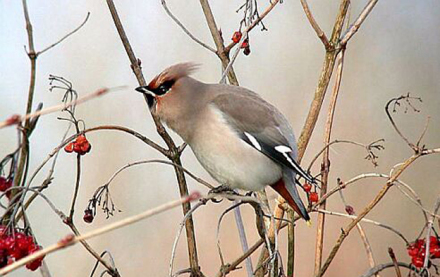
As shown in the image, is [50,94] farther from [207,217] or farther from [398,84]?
[398,84]

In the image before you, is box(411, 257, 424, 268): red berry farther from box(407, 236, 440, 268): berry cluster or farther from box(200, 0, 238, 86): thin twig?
box(200, 0, 238, 86): thin twig

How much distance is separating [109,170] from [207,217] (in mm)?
274

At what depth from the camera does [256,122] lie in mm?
976

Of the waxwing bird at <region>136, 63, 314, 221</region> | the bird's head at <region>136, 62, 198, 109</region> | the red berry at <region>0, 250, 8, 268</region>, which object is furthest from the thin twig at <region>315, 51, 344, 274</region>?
the red berry at <region>0, 250, 8, 268</region>

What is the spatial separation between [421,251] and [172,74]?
1.35ft

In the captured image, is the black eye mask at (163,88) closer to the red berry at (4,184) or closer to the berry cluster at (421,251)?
the red berry at (4,184)

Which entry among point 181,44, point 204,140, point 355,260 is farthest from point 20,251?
point 355,260

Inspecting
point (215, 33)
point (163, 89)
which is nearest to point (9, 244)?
point (163, 89)

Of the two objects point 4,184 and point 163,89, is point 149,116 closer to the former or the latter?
point 163,89

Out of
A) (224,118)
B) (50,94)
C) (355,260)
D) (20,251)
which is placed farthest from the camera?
(355,260)

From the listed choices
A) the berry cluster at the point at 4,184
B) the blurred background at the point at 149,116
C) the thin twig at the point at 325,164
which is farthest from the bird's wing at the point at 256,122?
the blurred background at the point at 149,116

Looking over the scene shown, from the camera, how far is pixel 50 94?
168cm

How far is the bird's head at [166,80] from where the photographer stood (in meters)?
0.93

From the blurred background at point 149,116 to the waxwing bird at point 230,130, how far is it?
0.70m
